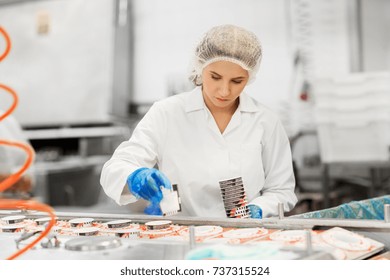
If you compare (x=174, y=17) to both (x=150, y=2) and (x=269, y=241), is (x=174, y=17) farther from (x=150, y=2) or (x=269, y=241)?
(x=269, y=241)

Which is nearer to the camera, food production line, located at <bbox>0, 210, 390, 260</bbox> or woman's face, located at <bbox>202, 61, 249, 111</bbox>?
food production line, located at <bbox>0, 210, 390, 260</bbox>

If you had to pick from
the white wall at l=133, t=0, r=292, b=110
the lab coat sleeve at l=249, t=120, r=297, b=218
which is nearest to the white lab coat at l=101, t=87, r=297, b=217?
the lab coat sleeve at l=249, t=120, r=297, b=218

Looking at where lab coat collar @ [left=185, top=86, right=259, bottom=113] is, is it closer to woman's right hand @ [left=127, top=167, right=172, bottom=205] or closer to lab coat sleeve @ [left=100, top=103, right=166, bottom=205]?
lab coat sleeve @ [left=100, top=103, right=166, bottom=205]

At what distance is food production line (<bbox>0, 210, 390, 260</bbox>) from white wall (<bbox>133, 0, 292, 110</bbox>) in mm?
1006

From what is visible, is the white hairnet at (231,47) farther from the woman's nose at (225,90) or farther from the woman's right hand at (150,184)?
the woman's right hand at (150,184)

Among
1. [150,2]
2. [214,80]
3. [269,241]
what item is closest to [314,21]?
[150,2]

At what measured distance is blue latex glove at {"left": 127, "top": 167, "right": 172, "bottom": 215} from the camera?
1287 millimetres

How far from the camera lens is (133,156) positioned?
1493mm

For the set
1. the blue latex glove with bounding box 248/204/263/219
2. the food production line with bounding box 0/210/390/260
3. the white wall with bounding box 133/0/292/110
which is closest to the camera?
the food production line with bounding box 0/210/390/260

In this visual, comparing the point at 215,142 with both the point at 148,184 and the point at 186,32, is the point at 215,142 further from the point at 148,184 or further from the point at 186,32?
the point at 186,32

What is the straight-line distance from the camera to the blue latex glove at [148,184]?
129 cm

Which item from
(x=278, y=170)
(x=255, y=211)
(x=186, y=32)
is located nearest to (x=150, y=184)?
(x=255, y=211)

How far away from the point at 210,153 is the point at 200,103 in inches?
6.9

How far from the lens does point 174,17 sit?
110 inches
